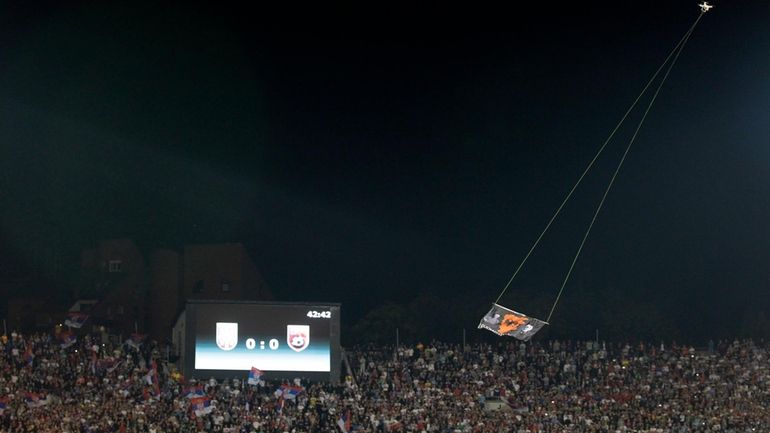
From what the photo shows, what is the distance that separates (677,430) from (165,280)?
31051 millimetres

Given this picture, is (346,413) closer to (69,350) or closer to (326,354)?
(326,354)

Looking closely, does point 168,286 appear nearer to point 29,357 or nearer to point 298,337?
point 298,337

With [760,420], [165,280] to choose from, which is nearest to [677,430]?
[760,420]

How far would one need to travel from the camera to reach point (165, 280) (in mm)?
68125

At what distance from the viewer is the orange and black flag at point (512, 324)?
34.1m

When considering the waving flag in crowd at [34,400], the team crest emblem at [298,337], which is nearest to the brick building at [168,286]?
the team crest emblem at [298,337]

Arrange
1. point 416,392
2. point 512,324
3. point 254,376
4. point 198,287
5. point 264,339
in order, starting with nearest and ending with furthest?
1. point 512,324
2. point 416,392
3. point 254,376
4. point 264,339
5. point 198,287

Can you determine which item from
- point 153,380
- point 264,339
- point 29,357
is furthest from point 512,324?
point 29,357

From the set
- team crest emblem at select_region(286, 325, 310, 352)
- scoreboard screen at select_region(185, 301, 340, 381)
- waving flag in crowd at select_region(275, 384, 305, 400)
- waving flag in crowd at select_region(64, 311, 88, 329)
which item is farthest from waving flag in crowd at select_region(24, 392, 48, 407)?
team crest emblem at select_region(286, 325, 310, 352)

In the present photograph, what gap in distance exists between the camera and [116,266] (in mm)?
70000

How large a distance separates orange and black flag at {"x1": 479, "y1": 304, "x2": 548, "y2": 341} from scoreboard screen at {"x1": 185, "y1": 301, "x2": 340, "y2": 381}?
20.4m

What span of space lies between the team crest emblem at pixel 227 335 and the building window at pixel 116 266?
1713 cm

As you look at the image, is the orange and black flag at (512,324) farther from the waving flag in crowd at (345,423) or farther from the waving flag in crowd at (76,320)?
the waving flag in crowd at (76,320)

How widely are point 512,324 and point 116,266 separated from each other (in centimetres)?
4059
